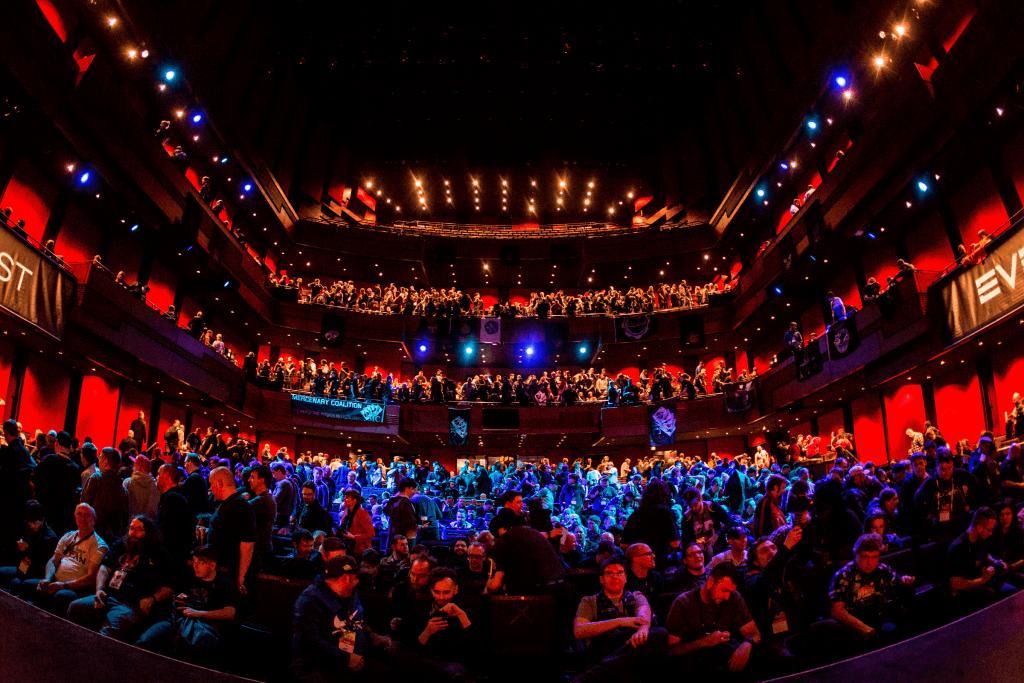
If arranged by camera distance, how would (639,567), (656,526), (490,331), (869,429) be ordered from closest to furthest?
(639,567) < (656,526) < (869,429) < (490,331)

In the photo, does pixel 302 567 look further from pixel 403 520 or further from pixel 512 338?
pixel 512 338

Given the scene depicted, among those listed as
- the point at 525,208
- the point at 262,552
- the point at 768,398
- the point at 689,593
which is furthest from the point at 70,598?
the point at 525,208

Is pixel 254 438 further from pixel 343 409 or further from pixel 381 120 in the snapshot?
pixel 381 120

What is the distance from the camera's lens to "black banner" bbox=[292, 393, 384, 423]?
23.5m

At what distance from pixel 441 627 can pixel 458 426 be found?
20600 millimetres

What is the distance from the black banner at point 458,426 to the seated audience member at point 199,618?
795 inches

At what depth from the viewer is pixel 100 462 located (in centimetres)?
634

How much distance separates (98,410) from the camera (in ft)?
57.5

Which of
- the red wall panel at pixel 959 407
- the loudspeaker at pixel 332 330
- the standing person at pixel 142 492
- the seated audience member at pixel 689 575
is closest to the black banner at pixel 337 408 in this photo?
the loudspeaker at pixel 332 330

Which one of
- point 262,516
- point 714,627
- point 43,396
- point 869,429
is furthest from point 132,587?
point 869,429

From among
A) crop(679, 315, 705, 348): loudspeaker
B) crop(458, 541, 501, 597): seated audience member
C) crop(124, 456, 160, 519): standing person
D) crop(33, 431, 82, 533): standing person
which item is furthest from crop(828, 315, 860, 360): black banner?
crop(33, 431, 82, 533): standing person

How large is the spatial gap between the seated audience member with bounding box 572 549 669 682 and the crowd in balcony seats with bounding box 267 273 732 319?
2359 centimetres

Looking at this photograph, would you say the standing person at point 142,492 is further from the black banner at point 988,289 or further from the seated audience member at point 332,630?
the black banner at point 988,289

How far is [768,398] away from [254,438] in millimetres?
19344
